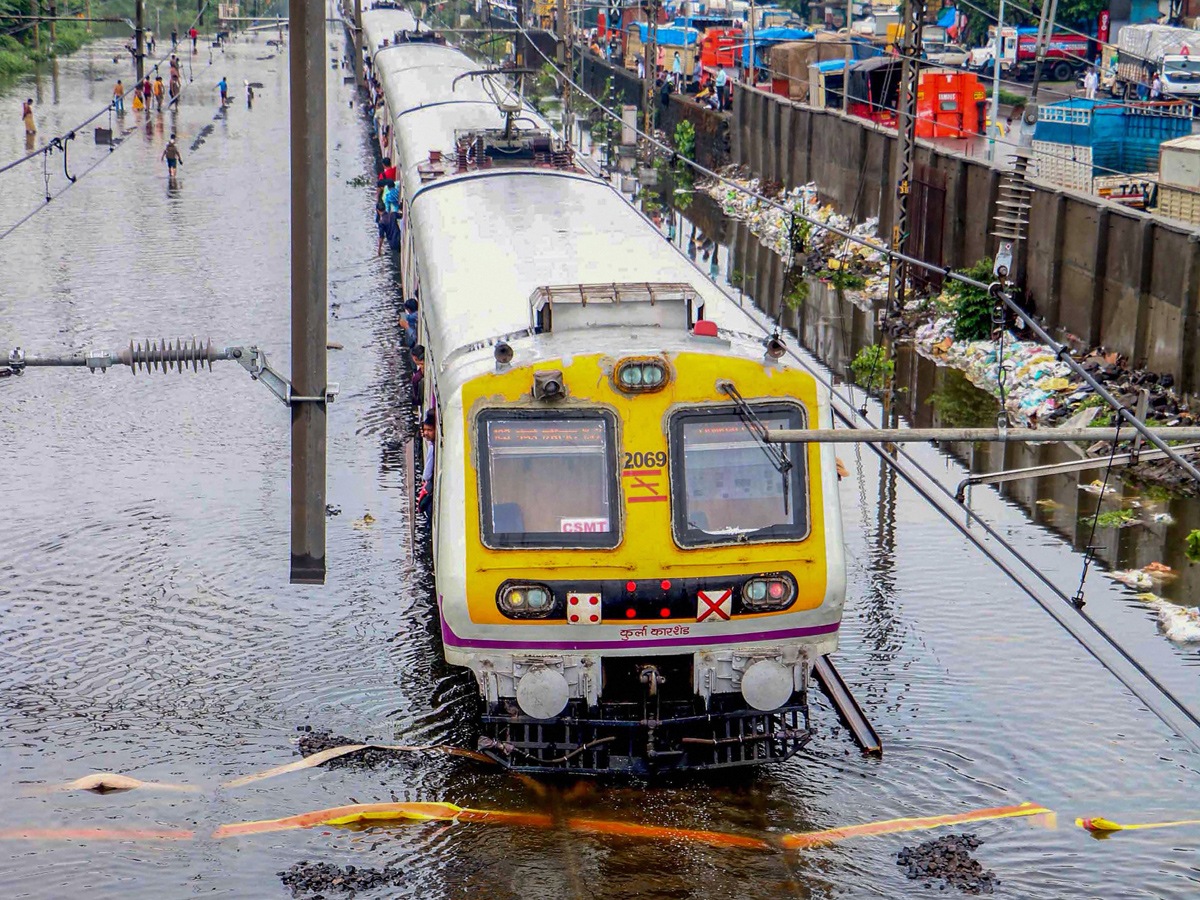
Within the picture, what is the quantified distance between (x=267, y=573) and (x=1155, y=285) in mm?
11531

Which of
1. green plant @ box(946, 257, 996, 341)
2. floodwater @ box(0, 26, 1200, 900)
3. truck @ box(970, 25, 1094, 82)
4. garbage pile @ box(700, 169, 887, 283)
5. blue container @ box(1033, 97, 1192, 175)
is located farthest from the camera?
truck @ box(970, 25, 1094, 82)

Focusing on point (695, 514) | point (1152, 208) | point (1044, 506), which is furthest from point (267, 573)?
point (1152, 208)

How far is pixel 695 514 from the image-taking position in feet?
31.8

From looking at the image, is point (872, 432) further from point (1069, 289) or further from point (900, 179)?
point (1069, 289)

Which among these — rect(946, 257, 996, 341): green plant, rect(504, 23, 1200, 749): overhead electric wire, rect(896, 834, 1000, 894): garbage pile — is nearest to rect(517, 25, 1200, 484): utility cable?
rect(504, 23, 1200, 749): overhead electric wire

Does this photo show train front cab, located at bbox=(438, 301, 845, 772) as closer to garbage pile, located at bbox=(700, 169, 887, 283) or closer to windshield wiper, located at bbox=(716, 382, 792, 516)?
windshield wiper, located at bbox=(716, 382, 792, 516)

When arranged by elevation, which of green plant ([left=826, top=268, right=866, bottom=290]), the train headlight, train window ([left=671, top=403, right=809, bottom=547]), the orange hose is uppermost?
the train headlight

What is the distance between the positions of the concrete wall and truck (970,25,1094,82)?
19784mm

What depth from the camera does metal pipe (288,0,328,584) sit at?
9.30 m

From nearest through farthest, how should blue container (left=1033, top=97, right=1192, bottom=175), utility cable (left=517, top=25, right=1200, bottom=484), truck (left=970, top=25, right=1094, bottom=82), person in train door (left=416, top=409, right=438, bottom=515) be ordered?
utility cable (left=517, top=25, right=1200, bottom=484) → person in train door (left=416, top=409, right=438, bottom=515) → blue container (left=1033, top=97, right=1192, bottom=175) → truck (left=970, top=25, right=1094, bottom=82)

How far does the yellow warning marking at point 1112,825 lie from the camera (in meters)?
9.45

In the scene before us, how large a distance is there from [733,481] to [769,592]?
0.73 metres

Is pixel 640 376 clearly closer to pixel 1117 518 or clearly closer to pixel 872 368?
pixel 1117 518

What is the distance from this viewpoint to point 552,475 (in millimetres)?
9680
